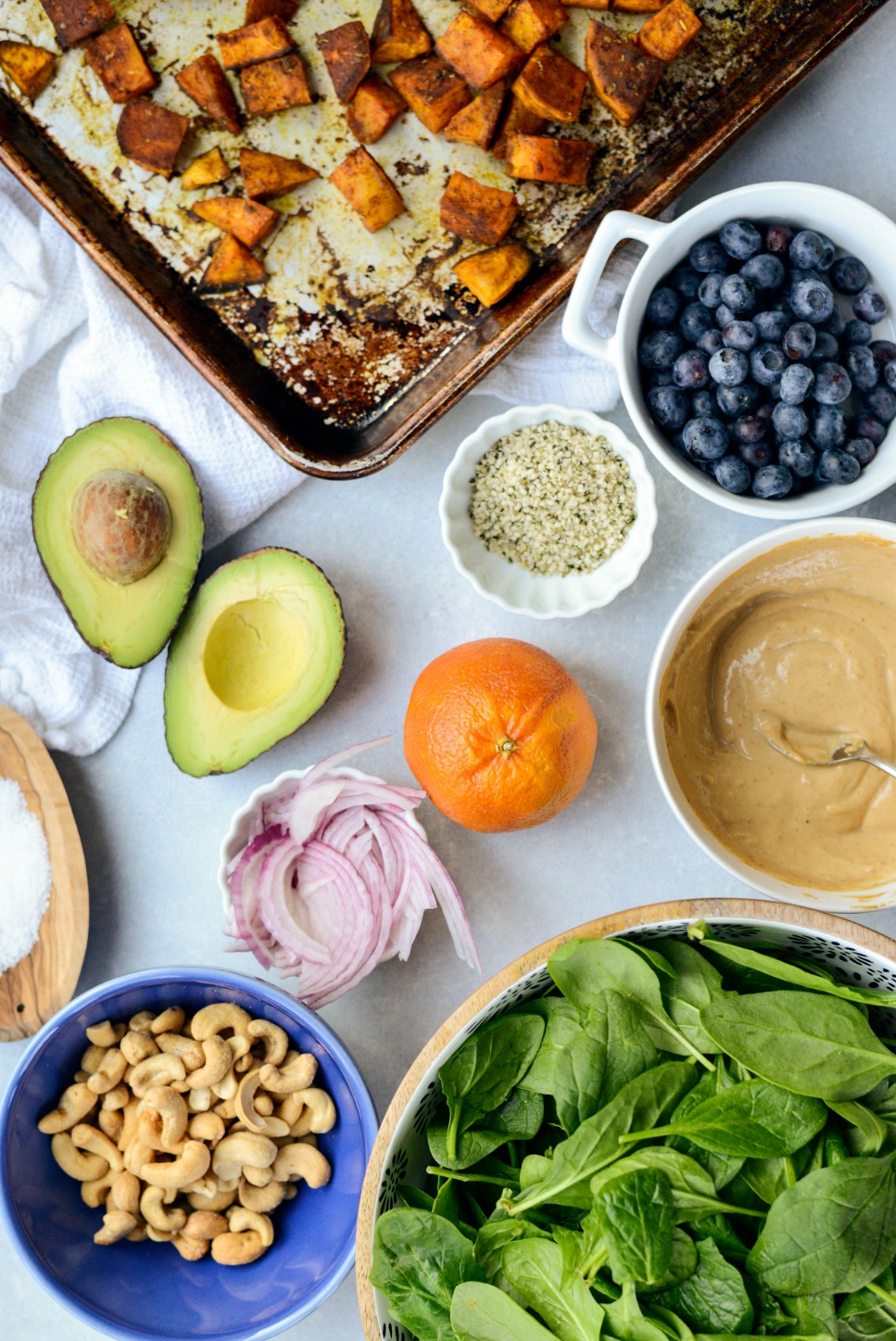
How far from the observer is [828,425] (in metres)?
1.22

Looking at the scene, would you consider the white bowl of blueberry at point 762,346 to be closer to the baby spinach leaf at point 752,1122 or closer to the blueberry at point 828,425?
the blueberry at point 828,425

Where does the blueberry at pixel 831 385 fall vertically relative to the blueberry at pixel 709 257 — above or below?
below

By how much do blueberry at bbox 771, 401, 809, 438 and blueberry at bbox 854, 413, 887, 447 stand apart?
7 cm

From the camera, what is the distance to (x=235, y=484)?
142cm

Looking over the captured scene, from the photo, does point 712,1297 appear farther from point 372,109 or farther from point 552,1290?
point 372,109

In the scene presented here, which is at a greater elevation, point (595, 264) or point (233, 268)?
point (233, 268)

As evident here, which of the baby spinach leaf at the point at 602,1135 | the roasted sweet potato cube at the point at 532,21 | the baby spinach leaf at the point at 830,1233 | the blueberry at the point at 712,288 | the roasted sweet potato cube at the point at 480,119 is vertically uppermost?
the roasted sweet potato cube at the point at 532,21

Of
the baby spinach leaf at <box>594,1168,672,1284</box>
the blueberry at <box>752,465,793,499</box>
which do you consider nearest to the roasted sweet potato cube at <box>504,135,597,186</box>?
the blueberry at <box>752,465,793,499</box>

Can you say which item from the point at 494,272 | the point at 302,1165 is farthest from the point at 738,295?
the point at 302,1165

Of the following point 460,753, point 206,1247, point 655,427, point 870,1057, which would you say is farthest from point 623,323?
point 206,1247

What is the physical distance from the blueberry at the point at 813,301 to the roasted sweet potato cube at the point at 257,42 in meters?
0.70

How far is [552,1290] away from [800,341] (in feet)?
3.18

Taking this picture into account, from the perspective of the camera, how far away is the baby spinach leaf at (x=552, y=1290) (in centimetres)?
93

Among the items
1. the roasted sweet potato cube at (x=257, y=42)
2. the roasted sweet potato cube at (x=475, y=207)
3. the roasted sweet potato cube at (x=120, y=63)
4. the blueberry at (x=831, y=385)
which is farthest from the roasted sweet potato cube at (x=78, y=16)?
the blueberry at (x=831, y=385)
